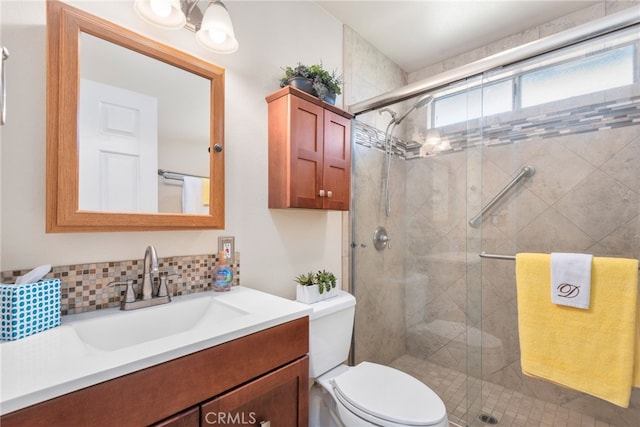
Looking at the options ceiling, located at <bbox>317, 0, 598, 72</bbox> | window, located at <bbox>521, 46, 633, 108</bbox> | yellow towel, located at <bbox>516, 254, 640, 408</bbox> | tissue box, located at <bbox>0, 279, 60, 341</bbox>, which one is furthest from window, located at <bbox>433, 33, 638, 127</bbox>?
tissue box, located at <bbox>0, 279, 60, 341</bbox>

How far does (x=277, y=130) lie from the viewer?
1476 millimetres

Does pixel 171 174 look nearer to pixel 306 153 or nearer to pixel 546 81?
pixel 306 153

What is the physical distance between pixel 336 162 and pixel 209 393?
4.07 ft

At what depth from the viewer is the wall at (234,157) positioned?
0.87m

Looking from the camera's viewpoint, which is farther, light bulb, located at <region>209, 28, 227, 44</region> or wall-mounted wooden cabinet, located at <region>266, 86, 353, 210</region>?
wall-mounted wooden cabinet, located at <region>266, 86, 353, 210</region>

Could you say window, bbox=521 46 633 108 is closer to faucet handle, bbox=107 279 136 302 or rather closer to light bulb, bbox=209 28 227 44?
light bulb, bbox=209 28 227 44

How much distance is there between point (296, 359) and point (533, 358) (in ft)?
3.74

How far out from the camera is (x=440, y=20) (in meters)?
1.98

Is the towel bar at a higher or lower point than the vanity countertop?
higher

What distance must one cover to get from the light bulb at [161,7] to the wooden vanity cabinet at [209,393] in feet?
3.79

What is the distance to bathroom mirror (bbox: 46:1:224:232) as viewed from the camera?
0.91 metres

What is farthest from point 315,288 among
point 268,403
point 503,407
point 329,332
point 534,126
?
point 534,126

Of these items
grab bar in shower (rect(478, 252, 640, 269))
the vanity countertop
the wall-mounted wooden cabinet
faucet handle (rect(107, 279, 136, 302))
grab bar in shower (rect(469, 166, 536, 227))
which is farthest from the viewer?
grab bar in shower (rect(469, 166, 536, 227))

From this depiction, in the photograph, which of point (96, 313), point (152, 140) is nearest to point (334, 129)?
point (152, 140)
